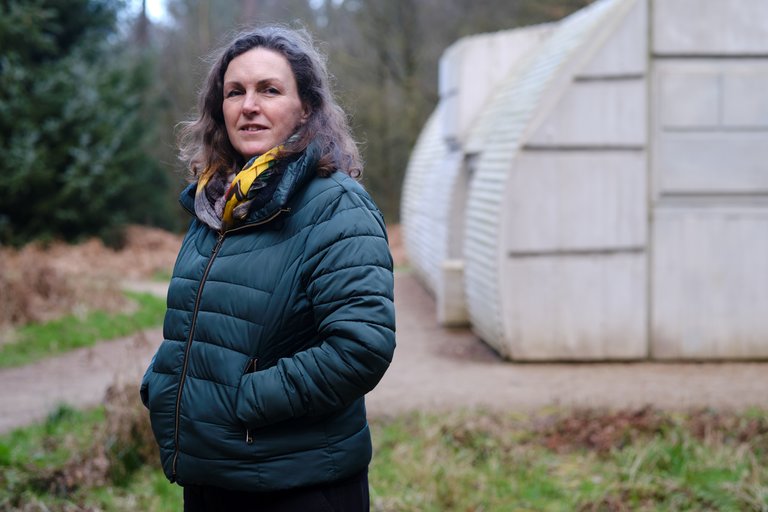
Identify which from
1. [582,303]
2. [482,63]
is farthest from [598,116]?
[482,63]

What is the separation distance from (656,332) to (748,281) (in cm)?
86

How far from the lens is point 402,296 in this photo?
13469 millimetres

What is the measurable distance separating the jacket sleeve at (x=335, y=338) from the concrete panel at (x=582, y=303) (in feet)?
19.8

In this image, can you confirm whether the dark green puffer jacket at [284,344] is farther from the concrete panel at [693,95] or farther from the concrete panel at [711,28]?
the concrete panel at [711,28]

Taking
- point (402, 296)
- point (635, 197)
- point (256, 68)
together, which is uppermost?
point (256, 68)

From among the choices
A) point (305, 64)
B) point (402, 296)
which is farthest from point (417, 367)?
point (305, 64)

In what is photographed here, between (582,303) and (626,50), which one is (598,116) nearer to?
(626,50)

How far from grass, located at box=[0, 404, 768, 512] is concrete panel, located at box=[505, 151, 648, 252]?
89.9 inches

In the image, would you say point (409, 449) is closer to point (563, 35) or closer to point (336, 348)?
point (336, 348)

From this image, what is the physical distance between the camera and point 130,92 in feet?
60.7

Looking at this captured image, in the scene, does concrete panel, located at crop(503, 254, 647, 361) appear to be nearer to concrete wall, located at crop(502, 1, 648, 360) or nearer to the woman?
concrete wall, located at crop(502, 1, 648, 360)

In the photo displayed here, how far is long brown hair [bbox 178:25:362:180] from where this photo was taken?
2672mm

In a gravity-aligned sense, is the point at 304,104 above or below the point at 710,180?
above

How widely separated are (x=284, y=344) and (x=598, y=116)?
20.7ft
